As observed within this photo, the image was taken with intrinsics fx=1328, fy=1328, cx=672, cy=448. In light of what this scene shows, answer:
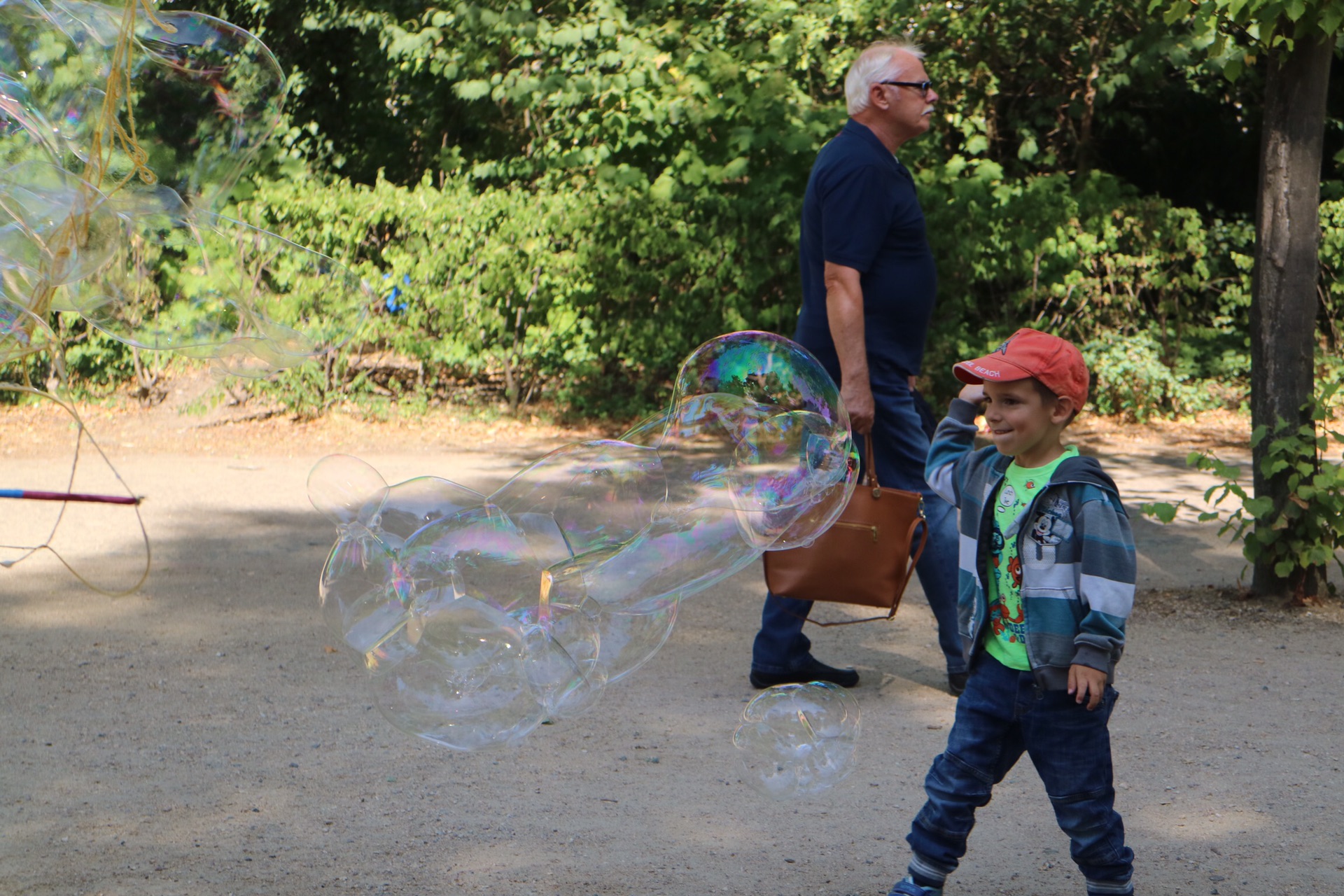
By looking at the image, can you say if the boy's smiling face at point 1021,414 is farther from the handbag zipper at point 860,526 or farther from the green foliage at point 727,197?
the green foliage at point 727,197

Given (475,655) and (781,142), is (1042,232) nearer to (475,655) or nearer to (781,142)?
(781,142)

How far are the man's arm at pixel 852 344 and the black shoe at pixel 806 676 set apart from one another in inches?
33.9

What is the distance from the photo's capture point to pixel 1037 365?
2.60 m

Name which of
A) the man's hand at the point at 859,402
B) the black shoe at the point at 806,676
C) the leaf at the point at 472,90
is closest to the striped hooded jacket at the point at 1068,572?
the man's hand at the point at 859,402

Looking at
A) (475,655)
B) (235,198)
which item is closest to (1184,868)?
(475,655)

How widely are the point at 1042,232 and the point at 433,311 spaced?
4.63 metres

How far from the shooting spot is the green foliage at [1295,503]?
5.04 metres

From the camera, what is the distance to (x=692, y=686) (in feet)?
14.4

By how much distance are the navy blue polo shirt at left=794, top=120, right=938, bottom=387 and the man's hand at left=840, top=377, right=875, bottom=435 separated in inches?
6.3

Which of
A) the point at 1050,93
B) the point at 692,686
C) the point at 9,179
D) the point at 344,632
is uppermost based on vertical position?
the point at 1050,93

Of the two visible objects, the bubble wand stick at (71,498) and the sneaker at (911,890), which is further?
the sneaker at (911,890)

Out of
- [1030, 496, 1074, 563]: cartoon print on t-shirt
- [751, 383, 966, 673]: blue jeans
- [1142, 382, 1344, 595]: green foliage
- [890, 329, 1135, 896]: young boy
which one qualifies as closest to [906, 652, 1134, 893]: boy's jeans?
[890, 329, 1135, 896]: young boy

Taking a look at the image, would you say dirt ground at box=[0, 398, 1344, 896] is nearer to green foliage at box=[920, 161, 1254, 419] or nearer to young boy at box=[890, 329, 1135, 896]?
young boy at box=[890, 329, 1135, 896]

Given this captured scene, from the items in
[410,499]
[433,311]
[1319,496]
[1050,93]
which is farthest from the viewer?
[1050,93]
